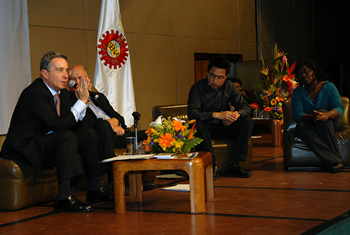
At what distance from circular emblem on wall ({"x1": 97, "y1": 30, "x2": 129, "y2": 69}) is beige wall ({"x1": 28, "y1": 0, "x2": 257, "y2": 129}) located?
2.72 feet

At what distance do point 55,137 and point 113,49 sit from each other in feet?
8.44

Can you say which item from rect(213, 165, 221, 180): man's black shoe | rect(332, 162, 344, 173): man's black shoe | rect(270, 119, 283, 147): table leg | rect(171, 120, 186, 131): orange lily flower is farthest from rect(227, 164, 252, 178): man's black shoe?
rect(270, 119, 283, 147): table leg

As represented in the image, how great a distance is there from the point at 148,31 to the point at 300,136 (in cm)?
362

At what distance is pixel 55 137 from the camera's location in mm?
2936

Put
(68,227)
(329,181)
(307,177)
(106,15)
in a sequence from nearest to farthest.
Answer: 1. (68,227)
2. (329,181)
3. (307,177)
4. (106,15)

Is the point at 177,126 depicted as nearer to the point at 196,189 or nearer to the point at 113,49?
the point at 196,189

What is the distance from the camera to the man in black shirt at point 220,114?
4082mm

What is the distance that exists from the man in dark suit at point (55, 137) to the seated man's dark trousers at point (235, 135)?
3.84 feet

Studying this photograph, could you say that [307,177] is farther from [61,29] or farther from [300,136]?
[61,29]

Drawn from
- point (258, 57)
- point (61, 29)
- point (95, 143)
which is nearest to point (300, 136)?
point (95, 143)

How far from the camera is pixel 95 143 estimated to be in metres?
3.13

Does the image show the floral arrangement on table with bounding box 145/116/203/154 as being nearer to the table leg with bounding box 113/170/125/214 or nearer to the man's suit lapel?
the table leg with bounding box 113/170/125/214

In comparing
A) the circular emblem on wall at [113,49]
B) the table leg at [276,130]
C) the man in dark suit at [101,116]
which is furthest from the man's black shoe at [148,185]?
the table leg at [276,130]

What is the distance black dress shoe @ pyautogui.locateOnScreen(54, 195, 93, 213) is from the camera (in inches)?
113
